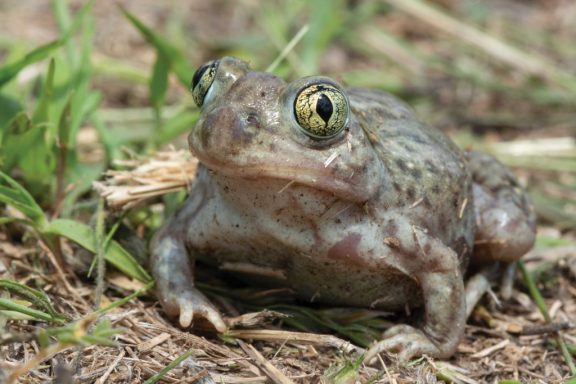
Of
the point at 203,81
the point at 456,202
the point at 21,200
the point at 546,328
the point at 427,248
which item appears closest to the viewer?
the point at 203,81

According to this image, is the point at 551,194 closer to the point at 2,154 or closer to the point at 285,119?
the point at 285,119

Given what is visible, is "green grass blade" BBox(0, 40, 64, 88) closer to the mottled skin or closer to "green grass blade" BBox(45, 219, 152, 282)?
"green grass blade" BBox(45, 219, 152, 282)

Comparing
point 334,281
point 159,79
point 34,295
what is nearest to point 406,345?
point 334,281

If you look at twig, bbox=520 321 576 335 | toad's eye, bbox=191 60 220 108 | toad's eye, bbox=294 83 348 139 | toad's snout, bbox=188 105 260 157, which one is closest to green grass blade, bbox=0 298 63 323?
toad's snout, bbox=188 105 260 157

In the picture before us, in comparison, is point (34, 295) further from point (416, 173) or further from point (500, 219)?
point (500, 219)

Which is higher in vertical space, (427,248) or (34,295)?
(34,295)

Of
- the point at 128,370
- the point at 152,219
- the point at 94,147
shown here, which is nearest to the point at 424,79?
the point at 94,147

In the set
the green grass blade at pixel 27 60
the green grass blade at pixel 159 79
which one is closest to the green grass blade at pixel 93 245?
the green grass blade at pixel 27 60

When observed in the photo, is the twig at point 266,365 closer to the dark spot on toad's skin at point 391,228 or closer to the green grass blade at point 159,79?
the dark spot on toad's skin at point 391,228
